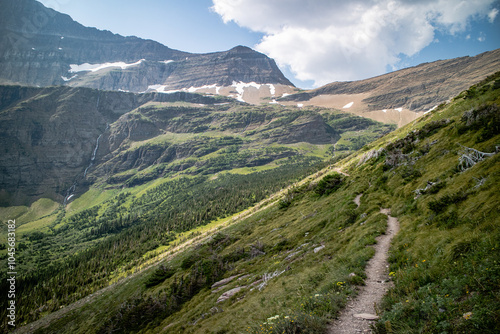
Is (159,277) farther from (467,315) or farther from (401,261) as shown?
(467,315)

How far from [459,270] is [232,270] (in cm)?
3037

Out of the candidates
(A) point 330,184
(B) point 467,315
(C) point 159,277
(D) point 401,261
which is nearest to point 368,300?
(D) point 401,261

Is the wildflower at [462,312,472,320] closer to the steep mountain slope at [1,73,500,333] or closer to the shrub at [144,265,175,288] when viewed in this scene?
the steep mountain slope at [1,73,500,333]

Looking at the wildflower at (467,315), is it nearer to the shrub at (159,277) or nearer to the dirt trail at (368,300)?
the dirt trail at (368,300)

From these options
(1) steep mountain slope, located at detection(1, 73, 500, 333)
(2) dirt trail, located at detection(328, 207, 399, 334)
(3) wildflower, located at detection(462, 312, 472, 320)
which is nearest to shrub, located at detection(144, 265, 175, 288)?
(1) steep mountain slope, located at detection(1, 73, 500, 333)

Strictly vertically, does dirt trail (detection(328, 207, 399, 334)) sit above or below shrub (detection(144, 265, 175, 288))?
above

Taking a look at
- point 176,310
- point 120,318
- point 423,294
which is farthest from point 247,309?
point 120,318

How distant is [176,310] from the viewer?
32.7m

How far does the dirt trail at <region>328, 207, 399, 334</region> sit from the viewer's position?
9555 mm

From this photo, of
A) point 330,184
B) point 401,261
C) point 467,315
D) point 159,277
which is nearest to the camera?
point 467,315

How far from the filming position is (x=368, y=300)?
36.6ft

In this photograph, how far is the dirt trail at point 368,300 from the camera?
9.55 m

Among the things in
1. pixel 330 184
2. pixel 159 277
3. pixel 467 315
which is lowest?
pixel 159 277

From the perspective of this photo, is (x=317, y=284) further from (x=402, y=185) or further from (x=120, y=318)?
(x=120, y=318)
